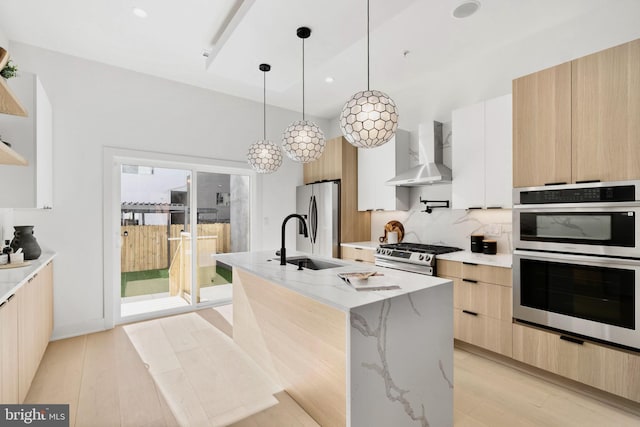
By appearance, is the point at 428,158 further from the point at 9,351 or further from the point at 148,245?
the point at 9,351

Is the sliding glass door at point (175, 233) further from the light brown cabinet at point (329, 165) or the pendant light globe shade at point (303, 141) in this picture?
the pendant light globe shade at point (303, 141)

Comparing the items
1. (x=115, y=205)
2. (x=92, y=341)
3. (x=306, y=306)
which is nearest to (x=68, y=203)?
(x=115, y=205)

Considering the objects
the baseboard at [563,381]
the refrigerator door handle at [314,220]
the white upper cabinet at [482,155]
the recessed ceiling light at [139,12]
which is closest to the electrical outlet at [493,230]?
the white upper cabinet at [482,155]

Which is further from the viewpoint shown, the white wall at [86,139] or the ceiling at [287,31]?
the white wall at [86,139]

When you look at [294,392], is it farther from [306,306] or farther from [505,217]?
[505,217]

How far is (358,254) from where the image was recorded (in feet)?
13.1

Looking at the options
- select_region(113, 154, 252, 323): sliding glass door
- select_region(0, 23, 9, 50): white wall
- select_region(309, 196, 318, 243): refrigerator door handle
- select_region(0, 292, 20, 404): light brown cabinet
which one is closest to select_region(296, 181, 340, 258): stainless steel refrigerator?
select_region(309, 196, 318, 243): refrigerator door handle

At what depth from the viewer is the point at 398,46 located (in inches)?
120

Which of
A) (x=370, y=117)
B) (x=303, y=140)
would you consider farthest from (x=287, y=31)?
(x=370, y=117)

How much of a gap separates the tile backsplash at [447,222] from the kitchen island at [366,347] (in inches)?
68.7

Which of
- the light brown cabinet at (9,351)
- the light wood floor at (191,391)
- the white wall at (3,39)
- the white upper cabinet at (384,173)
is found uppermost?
the white wall at (3,39)

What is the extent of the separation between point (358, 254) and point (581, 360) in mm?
2335

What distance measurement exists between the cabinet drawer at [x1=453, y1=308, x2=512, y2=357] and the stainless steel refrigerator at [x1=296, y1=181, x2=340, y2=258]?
5.92ft

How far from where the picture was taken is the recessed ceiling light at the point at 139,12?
2.49 metres
